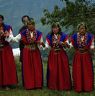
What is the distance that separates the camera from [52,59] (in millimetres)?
12898

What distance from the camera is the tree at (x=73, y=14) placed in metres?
21.7

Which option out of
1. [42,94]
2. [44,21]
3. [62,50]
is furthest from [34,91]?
[44,21]

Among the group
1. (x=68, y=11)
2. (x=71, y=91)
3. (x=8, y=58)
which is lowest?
(x=71, y=91)

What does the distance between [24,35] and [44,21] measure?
374 inches

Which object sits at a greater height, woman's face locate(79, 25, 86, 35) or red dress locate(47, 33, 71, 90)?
woman's face locate(79, 25, 86, 35)

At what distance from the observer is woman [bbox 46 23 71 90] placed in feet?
42.0

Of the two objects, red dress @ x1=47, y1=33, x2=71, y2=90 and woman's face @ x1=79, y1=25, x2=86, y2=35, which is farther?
red dress @ x1=47, y1=33, x2=71, y2=90

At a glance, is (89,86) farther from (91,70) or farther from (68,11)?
(68,11)

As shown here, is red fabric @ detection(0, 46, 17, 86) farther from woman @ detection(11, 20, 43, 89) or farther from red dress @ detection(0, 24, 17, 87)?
woman @ detection(11, 20, 43, 89)

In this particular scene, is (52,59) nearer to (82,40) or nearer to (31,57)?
(31,57)

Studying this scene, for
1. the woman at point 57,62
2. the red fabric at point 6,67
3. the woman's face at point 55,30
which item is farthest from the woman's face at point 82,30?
the red fabric at point 6,67

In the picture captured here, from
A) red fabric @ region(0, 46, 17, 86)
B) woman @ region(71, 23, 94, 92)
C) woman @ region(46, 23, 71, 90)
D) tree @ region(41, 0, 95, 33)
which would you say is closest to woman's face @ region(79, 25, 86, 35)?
woman @ region(71, 23, 94, 92)

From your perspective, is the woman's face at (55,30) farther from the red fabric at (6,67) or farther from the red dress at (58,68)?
the red fabric at (6,67)

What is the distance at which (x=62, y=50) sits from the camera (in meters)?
12.9
